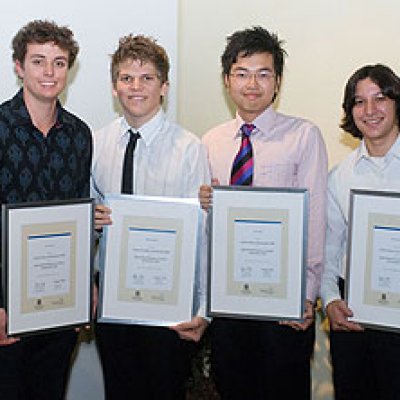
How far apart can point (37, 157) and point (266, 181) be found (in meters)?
0.83

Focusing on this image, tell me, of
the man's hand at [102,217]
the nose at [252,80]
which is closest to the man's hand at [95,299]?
the man's hand at [102,217]

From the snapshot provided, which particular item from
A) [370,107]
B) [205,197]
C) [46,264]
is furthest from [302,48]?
[46,264]

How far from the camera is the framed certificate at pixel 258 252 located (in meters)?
2.42

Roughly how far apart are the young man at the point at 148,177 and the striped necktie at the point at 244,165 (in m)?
0.12

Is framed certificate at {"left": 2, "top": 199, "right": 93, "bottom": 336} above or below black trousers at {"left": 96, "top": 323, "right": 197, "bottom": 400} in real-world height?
above

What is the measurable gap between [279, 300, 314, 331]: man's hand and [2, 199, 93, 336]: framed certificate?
0.73 meters

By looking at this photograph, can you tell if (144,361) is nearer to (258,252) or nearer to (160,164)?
(258,252)

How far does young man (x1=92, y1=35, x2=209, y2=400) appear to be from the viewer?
2.54 meters

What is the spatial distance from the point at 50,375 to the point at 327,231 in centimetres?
114

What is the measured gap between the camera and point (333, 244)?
258 centimetres

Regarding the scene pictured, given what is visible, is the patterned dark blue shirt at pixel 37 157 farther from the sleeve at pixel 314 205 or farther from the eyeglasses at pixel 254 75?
the sleeve at pixel 314 205

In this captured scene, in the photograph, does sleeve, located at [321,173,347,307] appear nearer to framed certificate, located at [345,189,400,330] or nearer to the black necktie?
framed certificate, located at [345,189,400,330]

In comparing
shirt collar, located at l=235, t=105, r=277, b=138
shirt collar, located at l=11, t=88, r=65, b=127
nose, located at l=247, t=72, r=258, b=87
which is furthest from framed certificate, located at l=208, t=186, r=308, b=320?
shirt collar, located at l=11, t=88, r=65, b=127

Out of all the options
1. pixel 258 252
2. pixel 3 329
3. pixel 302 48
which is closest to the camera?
pixel 3 329
